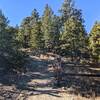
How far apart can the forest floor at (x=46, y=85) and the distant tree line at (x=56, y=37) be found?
3395mm

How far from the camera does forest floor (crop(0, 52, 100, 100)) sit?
63.8 metres

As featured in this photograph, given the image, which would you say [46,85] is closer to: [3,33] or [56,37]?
[3,33]

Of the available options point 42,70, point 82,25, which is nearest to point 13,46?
point 42,70

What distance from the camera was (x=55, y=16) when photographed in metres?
95.8

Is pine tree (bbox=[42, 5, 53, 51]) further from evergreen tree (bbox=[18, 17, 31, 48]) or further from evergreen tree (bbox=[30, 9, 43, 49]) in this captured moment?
evergreen tree (bbox=[18, 17, 31, 48])

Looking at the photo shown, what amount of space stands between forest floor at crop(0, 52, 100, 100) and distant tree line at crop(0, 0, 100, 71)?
3395mm

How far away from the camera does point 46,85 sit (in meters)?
69.6

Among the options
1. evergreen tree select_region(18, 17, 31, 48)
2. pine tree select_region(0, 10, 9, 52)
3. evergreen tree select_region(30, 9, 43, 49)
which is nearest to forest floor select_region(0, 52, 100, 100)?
pine tree select_region(0, 10, 9, 52)

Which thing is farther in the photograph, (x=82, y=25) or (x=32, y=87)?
(x=82, y=25)

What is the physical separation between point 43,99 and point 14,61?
825 cm

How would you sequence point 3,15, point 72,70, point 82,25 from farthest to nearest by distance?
point 82,25 → point 72,70 → point 3,15

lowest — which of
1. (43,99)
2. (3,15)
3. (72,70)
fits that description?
(43,99)

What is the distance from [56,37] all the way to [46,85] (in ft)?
78.4

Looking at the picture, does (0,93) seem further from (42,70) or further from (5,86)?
(42,70)
